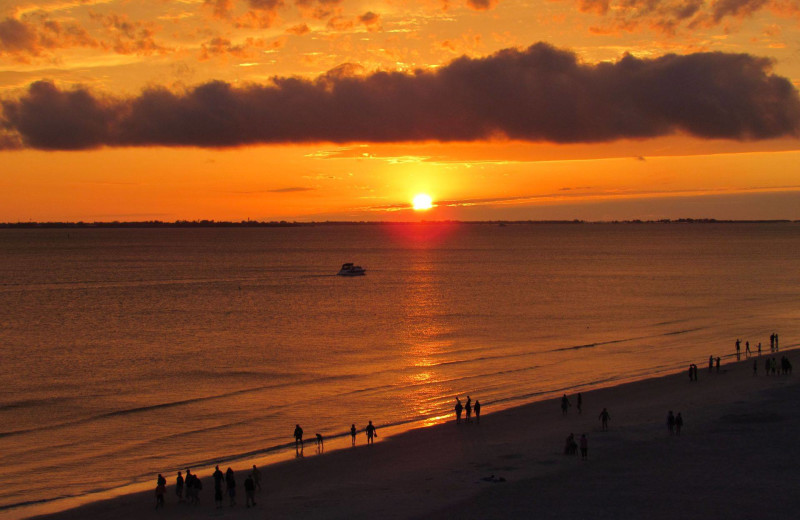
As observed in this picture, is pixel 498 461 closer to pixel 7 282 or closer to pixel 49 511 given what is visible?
pixel 49 511

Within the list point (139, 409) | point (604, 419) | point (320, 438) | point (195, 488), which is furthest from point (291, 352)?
point (195, 488)

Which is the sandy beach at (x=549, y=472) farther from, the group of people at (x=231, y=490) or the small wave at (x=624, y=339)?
the small wave at (x=624, y=339)

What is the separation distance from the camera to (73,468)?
2727 cm

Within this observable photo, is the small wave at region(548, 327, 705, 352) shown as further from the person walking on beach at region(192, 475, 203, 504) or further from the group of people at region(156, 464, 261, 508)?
the person walking on beach at region(192, 475, 203, 504)

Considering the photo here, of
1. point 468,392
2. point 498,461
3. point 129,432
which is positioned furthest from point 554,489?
point 129,432

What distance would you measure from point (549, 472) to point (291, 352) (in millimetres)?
32501

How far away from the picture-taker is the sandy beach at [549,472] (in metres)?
20.6

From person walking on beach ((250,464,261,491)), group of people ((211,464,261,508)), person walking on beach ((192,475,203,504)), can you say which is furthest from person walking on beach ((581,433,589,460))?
person walking on beach ((192,475,203,504))

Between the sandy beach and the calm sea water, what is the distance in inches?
148

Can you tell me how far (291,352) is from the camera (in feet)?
176

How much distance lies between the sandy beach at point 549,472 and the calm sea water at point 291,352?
A: 375cm

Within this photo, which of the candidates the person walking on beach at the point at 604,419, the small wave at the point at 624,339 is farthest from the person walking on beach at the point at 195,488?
the small wave at the point at 624,339

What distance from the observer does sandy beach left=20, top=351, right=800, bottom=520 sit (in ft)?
67.5

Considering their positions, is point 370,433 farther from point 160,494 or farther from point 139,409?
point 139,409
